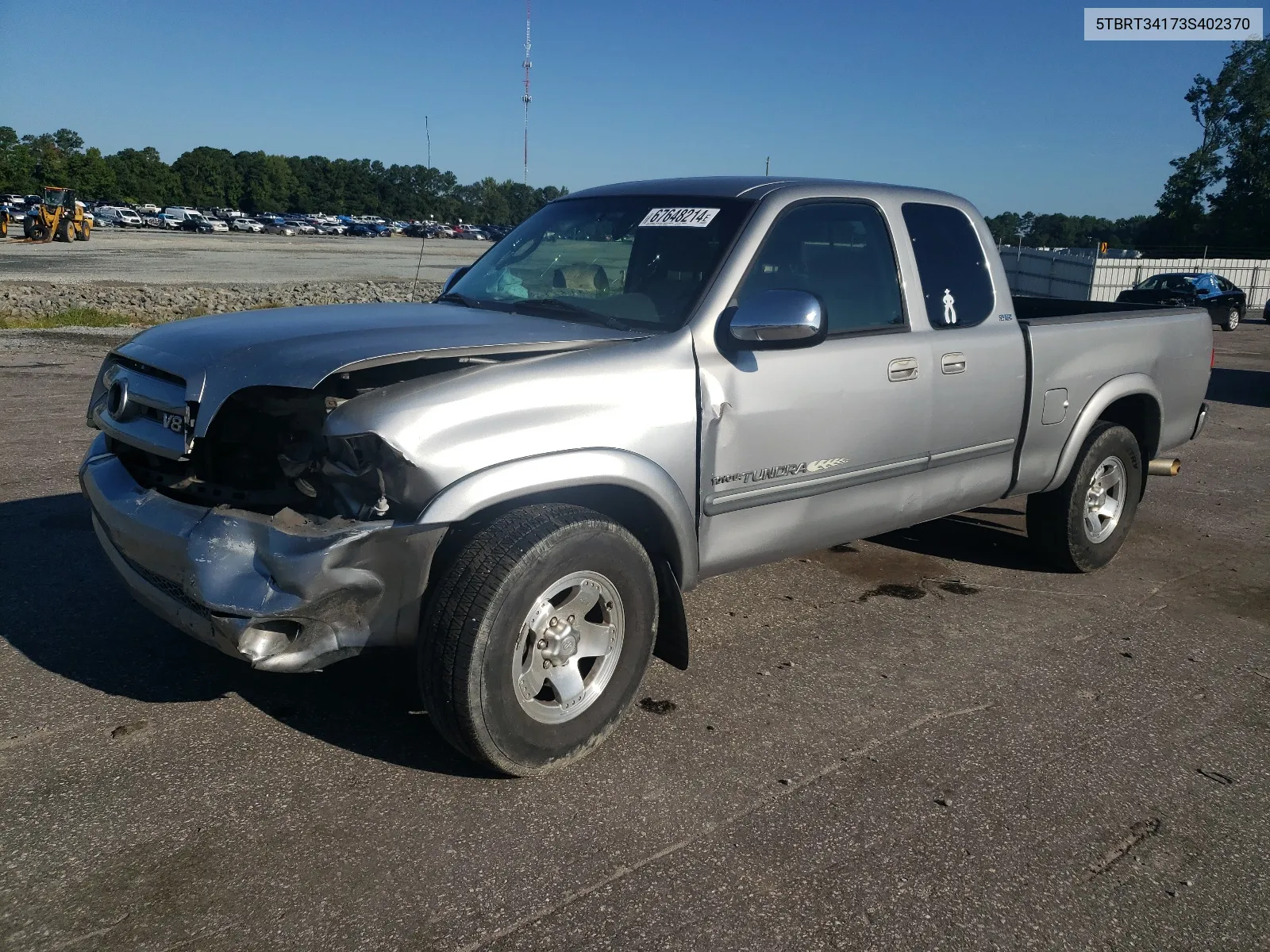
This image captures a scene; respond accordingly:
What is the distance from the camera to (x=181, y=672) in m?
3.91

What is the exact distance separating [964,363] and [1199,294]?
78.7ft

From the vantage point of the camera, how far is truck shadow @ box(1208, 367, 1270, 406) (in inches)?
534

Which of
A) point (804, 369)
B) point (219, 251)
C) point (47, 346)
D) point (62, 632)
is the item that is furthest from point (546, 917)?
point (219, 251)

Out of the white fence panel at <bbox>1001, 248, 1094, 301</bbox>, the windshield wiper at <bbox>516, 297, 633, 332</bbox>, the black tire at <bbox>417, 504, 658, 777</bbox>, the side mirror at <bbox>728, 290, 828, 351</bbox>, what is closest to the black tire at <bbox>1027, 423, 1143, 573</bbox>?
the side mirror at <bbox>728, 290, 828, 351</bbox>

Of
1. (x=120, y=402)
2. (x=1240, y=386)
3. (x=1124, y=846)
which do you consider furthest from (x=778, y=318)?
(x=1240, y=386)

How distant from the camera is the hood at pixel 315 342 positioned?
3.04 m

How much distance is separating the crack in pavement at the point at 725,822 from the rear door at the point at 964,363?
115cm

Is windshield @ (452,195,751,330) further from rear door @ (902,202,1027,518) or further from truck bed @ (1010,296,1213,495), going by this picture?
truck bed @ (1010,296,1213,495)

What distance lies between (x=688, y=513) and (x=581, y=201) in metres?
1.86

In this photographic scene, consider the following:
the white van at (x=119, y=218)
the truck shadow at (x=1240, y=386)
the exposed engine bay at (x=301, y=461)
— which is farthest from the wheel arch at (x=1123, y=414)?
the white van at (x=119, y=218)

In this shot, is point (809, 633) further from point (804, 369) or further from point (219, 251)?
point (219, 251)

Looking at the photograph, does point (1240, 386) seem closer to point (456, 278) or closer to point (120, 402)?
point (456, 278)

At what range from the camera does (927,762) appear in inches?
138

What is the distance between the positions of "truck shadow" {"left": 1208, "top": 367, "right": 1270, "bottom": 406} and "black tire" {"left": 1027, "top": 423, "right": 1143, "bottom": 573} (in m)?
7.75
